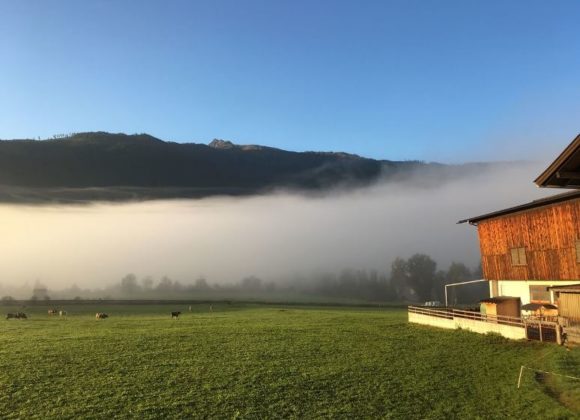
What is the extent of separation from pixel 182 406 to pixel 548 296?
3381 centimetres

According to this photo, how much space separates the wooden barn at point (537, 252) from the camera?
37.7 meters

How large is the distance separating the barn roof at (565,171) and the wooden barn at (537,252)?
26.3m

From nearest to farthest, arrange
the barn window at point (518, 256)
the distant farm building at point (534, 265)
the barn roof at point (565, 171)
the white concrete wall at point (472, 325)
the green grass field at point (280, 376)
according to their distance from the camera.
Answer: the barn roof at point (565, 171)
the green grass field at point (280, 376)
the white concrete wall at point (472, 325)
the distant farm building at point (534, 265)
the barn window at point (518, 256)

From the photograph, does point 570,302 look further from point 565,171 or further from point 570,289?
point 565,171

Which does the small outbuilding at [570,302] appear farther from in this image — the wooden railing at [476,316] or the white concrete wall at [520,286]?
the white concrete wall at [520,286]

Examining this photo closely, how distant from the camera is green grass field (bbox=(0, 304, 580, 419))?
1822cm

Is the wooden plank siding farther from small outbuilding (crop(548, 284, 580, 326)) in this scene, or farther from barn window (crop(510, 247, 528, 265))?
small outbuilding (crop(548, 284, 580, 326))

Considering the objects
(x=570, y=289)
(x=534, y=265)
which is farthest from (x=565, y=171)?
(x=534, y=265)

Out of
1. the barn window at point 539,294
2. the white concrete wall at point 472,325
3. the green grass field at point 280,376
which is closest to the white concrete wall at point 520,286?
the barn window at point 539,294

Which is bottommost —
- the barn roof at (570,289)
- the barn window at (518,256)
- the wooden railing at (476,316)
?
the wooden railing at (476,316)

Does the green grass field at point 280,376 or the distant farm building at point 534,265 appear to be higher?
the distant farm building at point 534,265

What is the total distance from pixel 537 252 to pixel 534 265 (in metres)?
1.19

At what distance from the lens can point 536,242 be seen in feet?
137

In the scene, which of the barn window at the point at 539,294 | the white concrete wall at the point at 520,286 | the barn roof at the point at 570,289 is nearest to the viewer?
the barn roof at the point at 570,289
